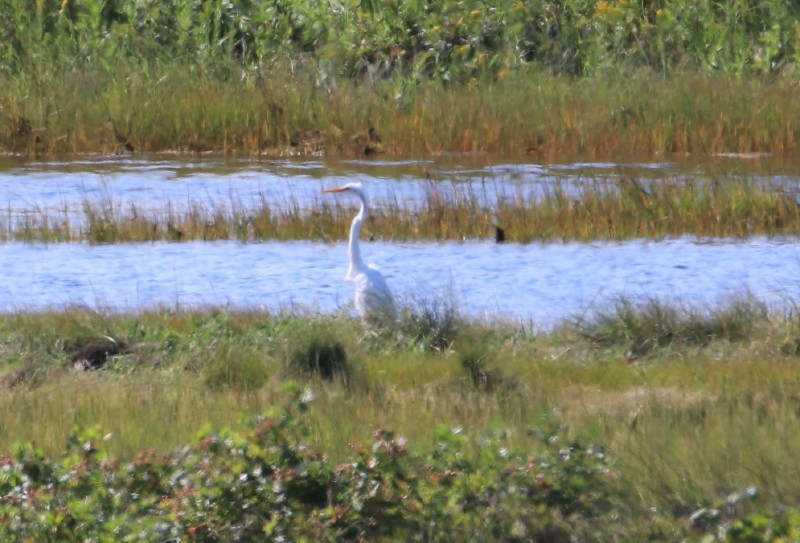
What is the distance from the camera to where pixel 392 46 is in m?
22.6

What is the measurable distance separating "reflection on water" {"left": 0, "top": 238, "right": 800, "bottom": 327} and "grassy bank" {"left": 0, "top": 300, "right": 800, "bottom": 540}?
2.99 feet

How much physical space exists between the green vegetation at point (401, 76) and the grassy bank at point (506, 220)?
4678 mm

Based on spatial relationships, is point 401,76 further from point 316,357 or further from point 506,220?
point 316,357

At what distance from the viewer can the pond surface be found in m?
11.2

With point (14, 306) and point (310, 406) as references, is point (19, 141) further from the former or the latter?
point (310, 406)

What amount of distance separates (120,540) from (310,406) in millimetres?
1621

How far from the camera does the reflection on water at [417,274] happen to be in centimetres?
1106

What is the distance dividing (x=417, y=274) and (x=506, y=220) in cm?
184

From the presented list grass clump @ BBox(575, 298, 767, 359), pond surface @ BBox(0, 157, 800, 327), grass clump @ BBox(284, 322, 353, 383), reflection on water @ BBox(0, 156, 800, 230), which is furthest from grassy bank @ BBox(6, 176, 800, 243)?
grass clump @ BBox(284, 322, 353, 383)

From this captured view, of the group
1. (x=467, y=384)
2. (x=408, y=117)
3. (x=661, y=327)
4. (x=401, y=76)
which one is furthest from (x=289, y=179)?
(x=467, y=384)

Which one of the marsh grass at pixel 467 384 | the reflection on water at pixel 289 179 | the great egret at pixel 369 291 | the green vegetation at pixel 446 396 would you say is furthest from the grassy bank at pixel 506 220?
the marsh grass at pixel 467 384

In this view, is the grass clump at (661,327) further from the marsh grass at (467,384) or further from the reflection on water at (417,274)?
the reflection on water at (417,274)

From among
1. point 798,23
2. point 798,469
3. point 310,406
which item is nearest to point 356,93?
point 798,23

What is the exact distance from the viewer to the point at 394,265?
510 inches
